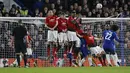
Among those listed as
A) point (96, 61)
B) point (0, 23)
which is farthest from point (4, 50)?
point (96, 61)

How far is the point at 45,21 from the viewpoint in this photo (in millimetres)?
18219

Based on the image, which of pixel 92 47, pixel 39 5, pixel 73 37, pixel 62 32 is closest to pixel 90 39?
pixel 92 47

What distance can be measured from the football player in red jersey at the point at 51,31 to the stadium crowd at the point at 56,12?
2.56ft

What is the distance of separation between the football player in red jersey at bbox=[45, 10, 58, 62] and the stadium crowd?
780mm

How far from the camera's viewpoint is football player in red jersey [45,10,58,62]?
1769 centimetres

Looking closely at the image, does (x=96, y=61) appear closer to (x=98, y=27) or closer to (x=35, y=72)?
(x=98, y=27)

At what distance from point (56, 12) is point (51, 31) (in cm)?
298

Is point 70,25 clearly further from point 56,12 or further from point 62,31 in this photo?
point 56,12

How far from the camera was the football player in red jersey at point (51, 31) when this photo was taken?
1769cm

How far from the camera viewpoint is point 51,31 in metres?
18.1

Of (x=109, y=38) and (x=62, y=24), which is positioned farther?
(x=62, y=24)

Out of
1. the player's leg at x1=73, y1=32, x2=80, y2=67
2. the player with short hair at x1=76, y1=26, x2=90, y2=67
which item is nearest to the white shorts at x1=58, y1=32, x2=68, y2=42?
the player's leg at x1=73, y1=32, x2=80, y2=67

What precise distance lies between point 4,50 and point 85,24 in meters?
3.50

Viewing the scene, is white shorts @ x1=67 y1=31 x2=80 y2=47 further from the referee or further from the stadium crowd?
the referee
